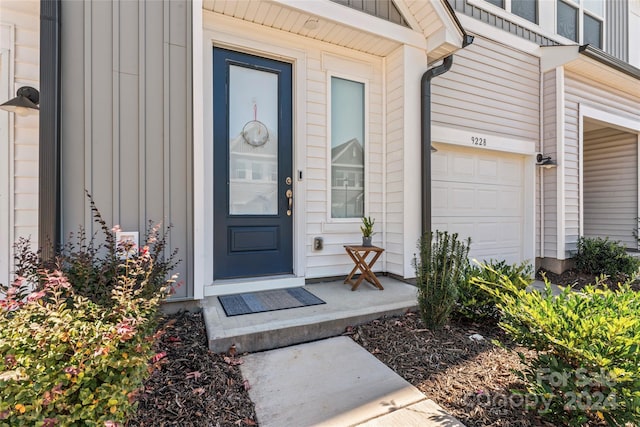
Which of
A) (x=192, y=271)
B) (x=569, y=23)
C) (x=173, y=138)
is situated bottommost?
(x=192, y=271)

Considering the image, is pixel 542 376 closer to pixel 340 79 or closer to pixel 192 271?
pixel 192 271

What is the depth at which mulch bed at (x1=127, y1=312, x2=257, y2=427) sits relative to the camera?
62.0 inches

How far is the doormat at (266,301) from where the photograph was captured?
2.63 meters

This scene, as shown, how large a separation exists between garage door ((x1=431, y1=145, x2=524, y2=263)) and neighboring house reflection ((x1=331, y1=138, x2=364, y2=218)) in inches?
44.0

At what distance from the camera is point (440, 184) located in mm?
4258

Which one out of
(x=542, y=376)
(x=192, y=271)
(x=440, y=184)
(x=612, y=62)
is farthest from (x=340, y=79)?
(x=612, y=62)

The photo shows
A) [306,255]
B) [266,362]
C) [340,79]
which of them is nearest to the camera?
[266,362]

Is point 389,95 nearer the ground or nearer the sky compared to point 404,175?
nearer the sky

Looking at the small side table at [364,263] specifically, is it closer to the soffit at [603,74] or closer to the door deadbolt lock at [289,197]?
the door deadbolt lock at [289,197]

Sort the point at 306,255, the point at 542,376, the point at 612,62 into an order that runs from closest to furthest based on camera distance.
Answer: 1. the point at 542,376
2. the point at 306,255
3. the point at 612,62

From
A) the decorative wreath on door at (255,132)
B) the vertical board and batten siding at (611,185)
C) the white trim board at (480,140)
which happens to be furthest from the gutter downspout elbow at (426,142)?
the vertical board and batten siding at (611,185)

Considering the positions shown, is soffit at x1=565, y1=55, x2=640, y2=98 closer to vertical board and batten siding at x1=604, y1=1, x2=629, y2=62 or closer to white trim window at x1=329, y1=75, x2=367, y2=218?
vertical board and batten siding at x1=604, y1=1, x2=629, y2=62

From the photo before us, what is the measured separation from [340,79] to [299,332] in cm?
281

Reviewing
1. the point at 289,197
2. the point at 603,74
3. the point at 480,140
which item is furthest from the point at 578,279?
the point at 289,197
